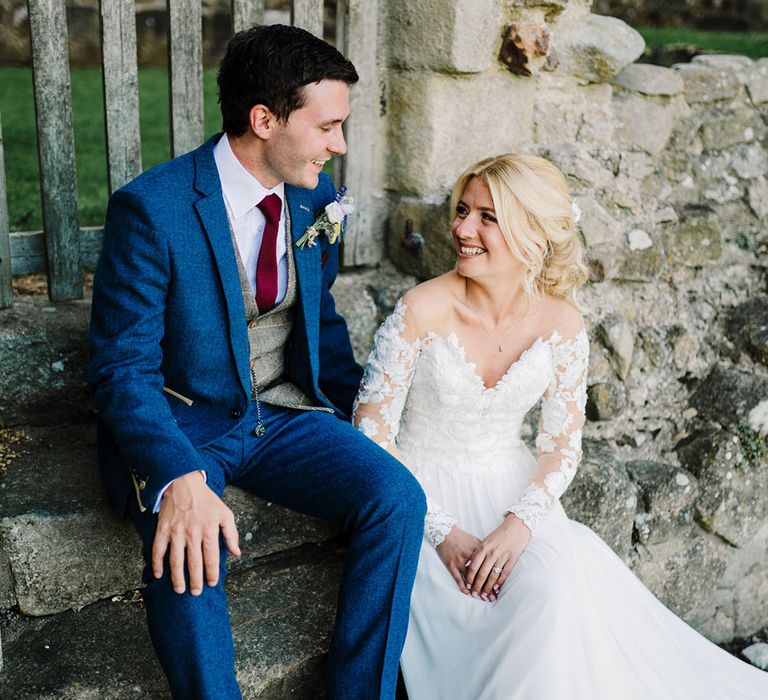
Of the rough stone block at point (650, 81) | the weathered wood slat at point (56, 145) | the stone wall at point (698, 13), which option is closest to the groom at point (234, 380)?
the weathered wood slat at point (56, 145)

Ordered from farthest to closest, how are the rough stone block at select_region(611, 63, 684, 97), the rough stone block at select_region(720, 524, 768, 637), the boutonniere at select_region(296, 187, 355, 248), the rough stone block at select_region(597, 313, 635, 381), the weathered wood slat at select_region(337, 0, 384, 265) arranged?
the rough stone block at select_region(611, 63, 684, 97)
the rough stone block at select_region(720, 524, 768, 637)
the rough stone block at select_region(597, 313, 635, 381)
the weathered wood slat at select_region(337, 0, 384, 265)
the boutonniere at select_region(296, 187, 355, 248)

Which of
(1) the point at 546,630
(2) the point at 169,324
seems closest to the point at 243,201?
(2) the point at 169,324

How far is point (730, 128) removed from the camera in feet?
13.4

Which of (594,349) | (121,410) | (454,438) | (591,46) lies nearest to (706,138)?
(591,46)

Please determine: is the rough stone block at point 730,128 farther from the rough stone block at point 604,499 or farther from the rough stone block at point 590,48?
the rough stone block at point 604,499

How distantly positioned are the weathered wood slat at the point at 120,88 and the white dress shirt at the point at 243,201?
62cm

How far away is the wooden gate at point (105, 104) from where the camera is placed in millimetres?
2883

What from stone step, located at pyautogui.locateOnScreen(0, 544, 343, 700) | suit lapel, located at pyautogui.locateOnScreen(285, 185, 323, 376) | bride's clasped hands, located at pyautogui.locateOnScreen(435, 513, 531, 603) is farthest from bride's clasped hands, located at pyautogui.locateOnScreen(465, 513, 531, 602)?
suit lapel, located at pyautogui.locateOnScreen(285, 185, 323, 376)

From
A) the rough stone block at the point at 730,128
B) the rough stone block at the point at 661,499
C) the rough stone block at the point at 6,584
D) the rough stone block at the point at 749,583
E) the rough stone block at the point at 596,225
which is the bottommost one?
the rough stone block at the point at 749,583

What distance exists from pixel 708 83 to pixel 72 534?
3180 millimetres

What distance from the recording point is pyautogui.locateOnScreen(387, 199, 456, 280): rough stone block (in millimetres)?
3438

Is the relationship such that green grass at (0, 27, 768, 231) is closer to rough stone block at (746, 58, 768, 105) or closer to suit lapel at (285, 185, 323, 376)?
rough stone block at (746, 58, 768, 105)

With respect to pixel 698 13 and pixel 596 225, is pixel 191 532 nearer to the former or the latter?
pixel 596 225

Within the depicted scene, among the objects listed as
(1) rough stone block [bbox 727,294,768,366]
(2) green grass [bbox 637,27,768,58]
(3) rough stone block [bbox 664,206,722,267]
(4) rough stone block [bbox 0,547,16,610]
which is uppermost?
(2) green grass [bbox 637,27,768,58]
